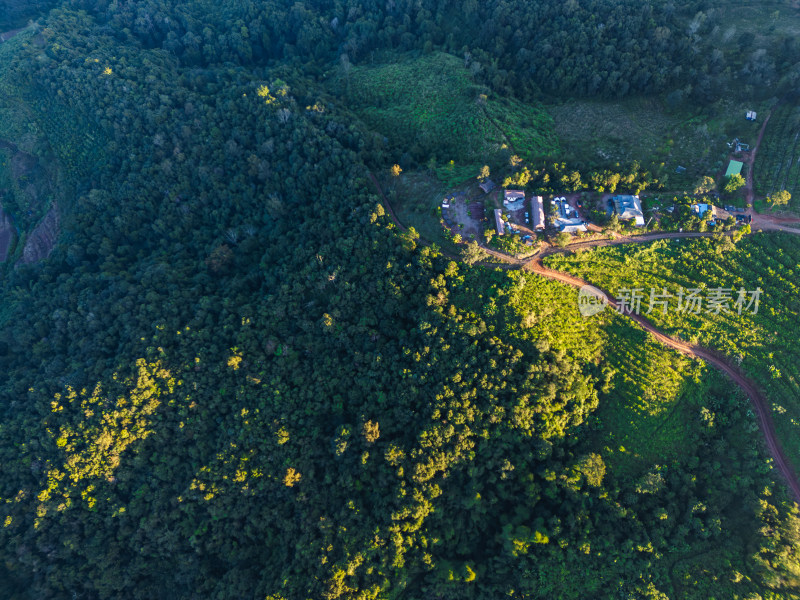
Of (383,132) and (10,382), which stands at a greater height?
(383,132)

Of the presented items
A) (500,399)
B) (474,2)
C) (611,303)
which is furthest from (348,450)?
(474,2)

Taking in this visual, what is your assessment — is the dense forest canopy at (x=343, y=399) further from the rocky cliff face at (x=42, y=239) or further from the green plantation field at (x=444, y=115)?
the rocky cliff face at (x=42, y=239)

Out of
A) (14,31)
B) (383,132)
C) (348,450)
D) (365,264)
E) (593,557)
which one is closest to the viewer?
(593,557)

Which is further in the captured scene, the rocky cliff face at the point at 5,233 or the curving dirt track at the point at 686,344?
the rocky cliff face at the point at 5,233

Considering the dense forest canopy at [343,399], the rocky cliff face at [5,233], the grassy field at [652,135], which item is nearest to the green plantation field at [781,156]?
the grassy field at [652,135]

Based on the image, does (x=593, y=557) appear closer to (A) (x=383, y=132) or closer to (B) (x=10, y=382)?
(A) (x=383, y=132)

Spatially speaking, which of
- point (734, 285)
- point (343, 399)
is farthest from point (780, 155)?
point (343, 399)

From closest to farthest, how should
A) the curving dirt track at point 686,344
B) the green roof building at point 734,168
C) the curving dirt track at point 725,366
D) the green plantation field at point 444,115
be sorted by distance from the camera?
1. the curving dirt track at point 725,366
2. the curving dirt track at point 686,344
3. the green roof building at point 734,168
4. the green plantation field at point 444,115

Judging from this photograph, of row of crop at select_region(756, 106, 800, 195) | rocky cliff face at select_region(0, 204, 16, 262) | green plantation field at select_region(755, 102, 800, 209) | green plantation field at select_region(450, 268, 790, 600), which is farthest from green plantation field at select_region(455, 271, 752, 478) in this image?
rocky cliff face at select_region(0, 204, 16, 262)
